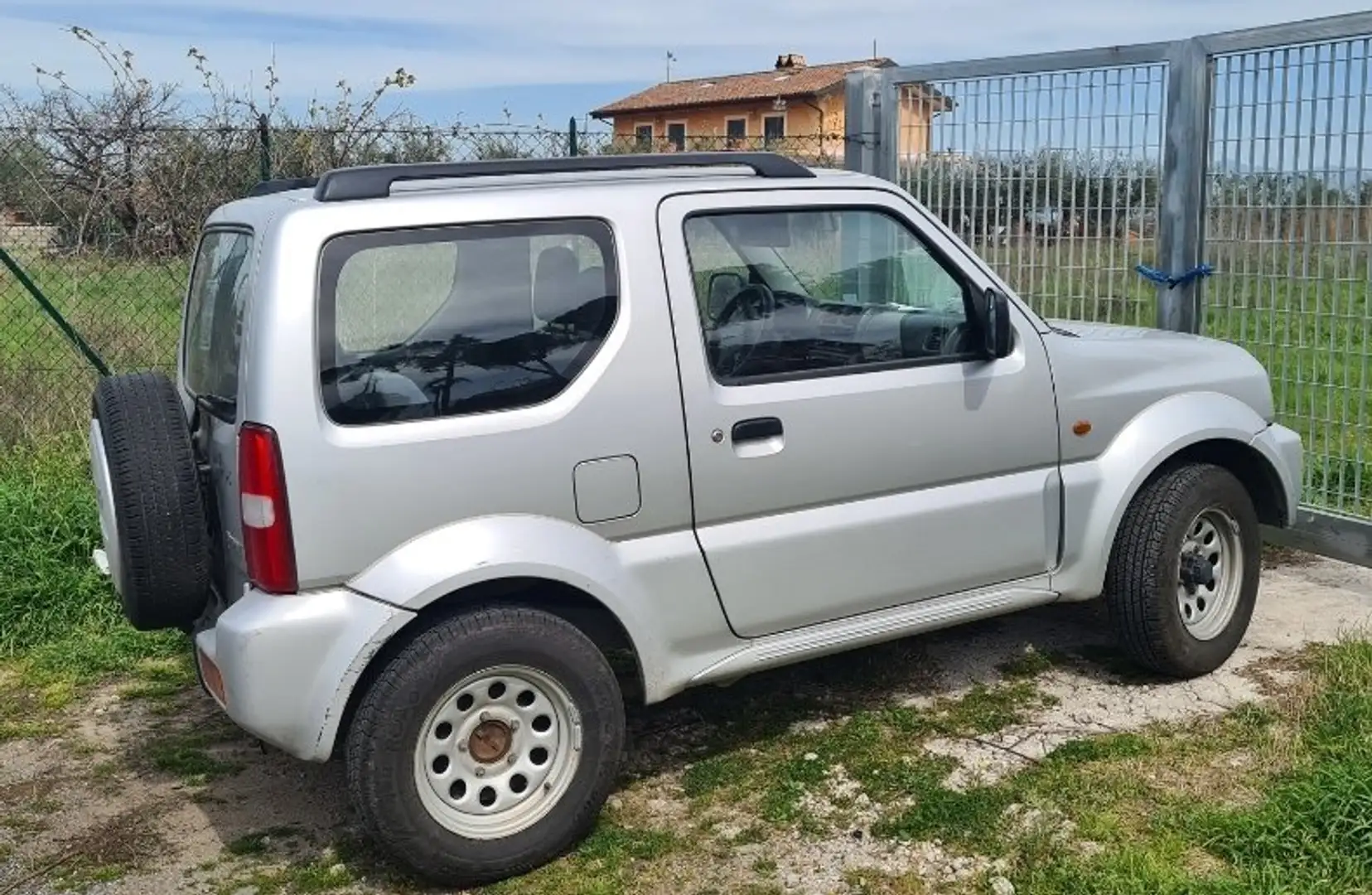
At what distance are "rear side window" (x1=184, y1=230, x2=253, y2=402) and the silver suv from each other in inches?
0.9

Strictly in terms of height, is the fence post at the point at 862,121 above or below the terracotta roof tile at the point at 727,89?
below

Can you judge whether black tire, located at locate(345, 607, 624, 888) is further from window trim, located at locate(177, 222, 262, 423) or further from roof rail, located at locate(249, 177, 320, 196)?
roof rail, located at locate(249, 177, 320, 196)

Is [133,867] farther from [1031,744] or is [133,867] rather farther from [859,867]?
[1031,744]

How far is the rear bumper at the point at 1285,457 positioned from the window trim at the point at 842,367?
1233 millimetres

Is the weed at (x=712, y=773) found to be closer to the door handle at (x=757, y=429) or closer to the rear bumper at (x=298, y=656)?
the door handle at (x=757, y=429)

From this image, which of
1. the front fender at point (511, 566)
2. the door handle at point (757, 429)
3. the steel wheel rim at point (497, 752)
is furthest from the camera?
the door handle at point (757, 429)

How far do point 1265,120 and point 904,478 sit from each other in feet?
10.0

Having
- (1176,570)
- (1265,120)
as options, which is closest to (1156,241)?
(1265,120)

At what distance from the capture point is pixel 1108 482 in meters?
4.77

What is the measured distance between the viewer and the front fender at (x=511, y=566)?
3514mm

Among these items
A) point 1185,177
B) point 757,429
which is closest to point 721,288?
point 757,429

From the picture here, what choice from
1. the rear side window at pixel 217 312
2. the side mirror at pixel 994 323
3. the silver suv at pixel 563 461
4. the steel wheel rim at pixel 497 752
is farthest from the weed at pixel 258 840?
the side mirror at pixel 994 323

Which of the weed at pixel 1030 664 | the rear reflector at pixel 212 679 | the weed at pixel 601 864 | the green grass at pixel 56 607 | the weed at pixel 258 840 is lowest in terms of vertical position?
the weed at pixel 258 840

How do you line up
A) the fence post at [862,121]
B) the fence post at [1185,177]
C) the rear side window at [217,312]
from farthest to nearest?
the fence post at [862,121], the fence post at [1185,177], the rear side window at [217,312]
